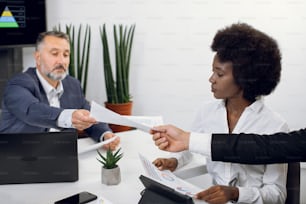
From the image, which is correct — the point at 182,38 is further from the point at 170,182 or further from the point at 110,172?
the point at 170,182

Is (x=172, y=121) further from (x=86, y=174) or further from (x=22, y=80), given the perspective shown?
(x=86, y=174)

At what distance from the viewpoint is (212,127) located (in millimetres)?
1902

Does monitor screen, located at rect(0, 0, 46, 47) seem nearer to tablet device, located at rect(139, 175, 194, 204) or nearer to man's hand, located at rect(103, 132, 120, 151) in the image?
man's hand, located at rect(103, 132, 120, 151)

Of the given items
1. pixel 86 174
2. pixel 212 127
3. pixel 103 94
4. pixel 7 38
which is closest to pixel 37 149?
pixel 86 174

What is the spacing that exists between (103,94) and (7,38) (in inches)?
42.0

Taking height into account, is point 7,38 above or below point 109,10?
below

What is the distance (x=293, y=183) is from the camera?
A: 1.70 m

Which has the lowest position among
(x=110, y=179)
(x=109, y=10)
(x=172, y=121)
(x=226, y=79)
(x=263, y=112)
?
(x=172, y=121)

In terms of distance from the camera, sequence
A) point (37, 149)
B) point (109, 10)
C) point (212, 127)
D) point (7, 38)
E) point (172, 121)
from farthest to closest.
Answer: point (172, 121), point (109, 10), point (7, 38), point (212, 127), point (37, 149)

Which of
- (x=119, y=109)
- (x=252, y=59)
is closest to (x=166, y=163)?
(x=252, y=59)

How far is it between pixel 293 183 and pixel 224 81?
0.52 meters

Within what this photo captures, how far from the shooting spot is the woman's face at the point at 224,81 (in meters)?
A: 1.78

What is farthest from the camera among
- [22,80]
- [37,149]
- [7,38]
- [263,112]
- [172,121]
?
[172,121]

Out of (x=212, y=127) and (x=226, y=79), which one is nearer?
(x=226, y=79)
